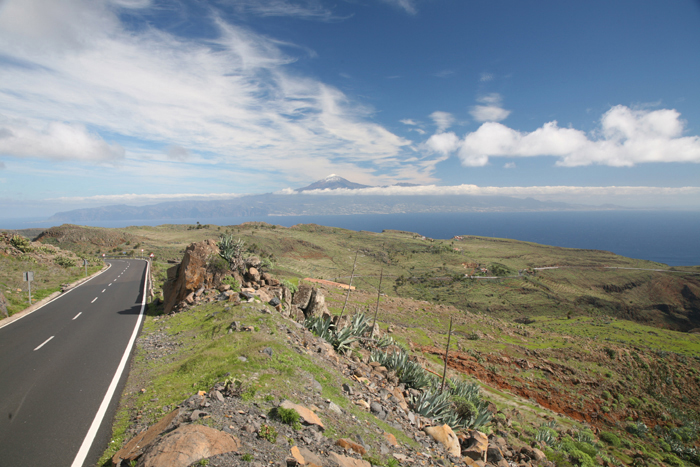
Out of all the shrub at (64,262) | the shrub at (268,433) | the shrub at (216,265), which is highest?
the shrub at (216,265)

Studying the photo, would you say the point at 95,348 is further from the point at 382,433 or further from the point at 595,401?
the point at 595,401

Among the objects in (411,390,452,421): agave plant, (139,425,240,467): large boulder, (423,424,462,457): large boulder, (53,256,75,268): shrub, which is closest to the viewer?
(139,425,240,467): large boulder

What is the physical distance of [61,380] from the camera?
24.6 feet

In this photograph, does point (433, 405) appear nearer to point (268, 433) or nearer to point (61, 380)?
point (268, 433)

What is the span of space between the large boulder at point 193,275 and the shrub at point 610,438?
18.8 m

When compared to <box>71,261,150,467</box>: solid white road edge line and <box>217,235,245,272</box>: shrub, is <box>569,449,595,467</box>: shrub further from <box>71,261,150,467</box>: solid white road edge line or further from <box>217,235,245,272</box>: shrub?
<box>217,235,245,272</box>: shrub

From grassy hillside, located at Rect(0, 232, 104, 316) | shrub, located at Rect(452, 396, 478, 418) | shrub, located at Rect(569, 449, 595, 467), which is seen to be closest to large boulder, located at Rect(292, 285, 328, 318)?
shrub, located at Rect(452, 396, 478, 418)

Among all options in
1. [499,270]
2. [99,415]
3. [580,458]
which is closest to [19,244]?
[99,415]

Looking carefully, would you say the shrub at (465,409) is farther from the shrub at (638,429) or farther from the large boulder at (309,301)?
the shrub at (638,429)

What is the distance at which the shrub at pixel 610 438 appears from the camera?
518 inches

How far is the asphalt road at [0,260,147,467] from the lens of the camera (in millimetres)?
5133

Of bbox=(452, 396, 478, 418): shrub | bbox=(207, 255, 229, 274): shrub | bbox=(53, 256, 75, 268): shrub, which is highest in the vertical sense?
bbox=(207, 255, 229, 274): shrub

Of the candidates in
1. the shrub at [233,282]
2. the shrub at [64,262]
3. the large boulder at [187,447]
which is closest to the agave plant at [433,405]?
the large boulder at [187,447]

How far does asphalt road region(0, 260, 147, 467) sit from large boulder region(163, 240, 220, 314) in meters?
1.64
